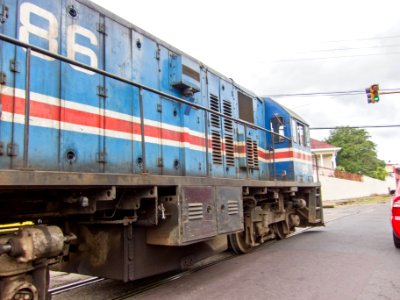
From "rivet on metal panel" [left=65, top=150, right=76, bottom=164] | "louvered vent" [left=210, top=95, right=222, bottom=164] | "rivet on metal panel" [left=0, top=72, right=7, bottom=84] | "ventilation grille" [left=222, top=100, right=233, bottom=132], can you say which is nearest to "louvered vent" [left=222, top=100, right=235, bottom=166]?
"ventilation grille" [left=222, top=100, right=233, bottom=132]

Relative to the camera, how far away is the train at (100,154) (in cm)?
352

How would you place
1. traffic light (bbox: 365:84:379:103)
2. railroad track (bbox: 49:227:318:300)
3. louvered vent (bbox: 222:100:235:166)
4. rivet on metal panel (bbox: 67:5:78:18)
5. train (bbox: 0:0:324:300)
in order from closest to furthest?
train (bbox: 0:0:324:300), rivet on metal panel (bbox: 67:5:78:18), railroad track (bbox: 49:227:318:300), louvered vent (bbox: 222:100:235:166), traffic light (bbox: 365:84:379:103)

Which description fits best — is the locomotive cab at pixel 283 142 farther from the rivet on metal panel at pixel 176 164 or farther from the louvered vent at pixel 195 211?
the louvered vent at pixel 195 211

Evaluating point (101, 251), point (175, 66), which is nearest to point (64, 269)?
point (101, 251)

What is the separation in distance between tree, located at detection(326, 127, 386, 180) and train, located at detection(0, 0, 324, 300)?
2151 inches

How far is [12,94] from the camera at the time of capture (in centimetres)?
370

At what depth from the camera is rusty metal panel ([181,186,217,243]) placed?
482 centimetres

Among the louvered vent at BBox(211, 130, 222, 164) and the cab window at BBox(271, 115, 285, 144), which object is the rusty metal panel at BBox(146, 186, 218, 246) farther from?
the cab window at BBox(271, 115, 285, 144)

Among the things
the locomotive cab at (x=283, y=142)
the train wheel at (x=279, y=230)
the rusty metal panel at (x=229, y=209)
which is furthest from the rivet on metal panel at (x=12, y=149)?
the train wheel at (x=279, y=230)

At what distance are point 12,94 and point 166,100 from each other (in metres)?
2.59

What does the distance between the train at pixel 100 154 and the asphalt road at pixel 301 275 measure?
439 millimetres

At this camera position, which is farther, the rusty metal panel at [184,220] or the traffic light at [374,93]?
the traffic light at [374,93]

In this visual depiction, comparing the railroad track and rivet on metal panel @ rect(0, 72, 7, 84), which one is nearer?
rivet on metal panel @ rect(0, 72, 7, 84)

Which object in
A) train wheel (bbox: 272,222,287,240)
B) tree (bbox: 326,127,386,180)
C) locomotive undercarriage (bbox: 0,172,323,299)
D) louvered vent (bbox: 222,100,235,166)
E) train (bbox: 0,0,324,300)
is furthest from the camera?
tree (bbox: 326,127,386,180)
